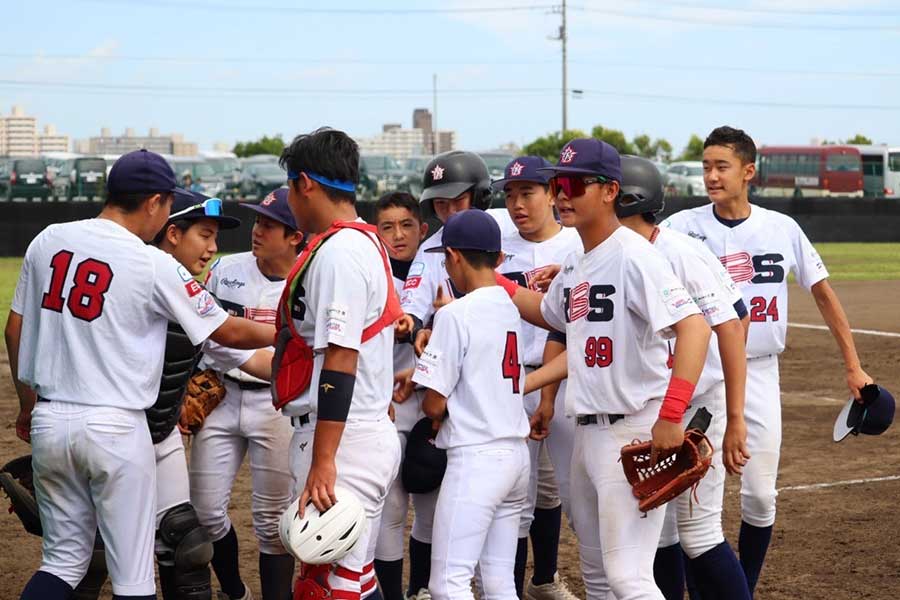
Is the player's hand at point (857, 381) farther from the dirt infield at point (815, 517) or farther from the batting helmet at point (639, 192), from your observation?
the batting helmet at point (639, 192)

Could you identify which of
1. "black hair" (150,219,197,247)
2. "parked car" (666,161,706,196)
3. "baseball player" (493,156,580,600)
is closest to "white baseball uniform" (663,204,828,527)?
"baseball player" (493,156,580,600)

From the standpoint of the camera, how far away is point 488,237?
5168 mm

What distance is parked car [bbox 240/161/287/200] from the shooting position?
39125 millimetres

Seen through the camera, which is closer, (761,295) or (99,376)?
(99,376)

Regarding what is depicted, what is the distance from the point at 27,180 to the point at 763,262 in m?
33.1

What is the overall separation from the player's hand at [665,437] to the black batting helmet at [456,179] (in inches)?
84.8

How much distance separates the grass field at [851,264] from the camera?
883 inches

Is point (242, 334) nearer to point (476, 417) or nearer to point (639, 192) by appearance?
point (476, 417)

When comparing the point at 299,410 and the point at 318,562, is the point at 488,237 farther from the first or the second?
the point at 318,562

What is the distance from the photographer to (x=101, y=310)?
15.0 feet

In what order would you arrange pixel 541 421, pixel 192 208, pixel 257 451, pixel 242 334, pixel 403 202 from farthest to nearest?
pixel 403 202
pixel 257 451
pixel 541 421
pixel 192 208
pixel 242 334

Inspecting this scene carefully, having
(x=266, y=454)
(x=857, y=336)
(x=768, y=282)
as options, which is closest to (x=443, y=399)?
(x=266, y=454)

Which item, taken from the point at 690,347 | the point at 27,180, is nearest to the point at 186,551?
the point at 690,347

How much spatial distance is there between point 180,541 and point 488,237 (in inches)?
72.2
